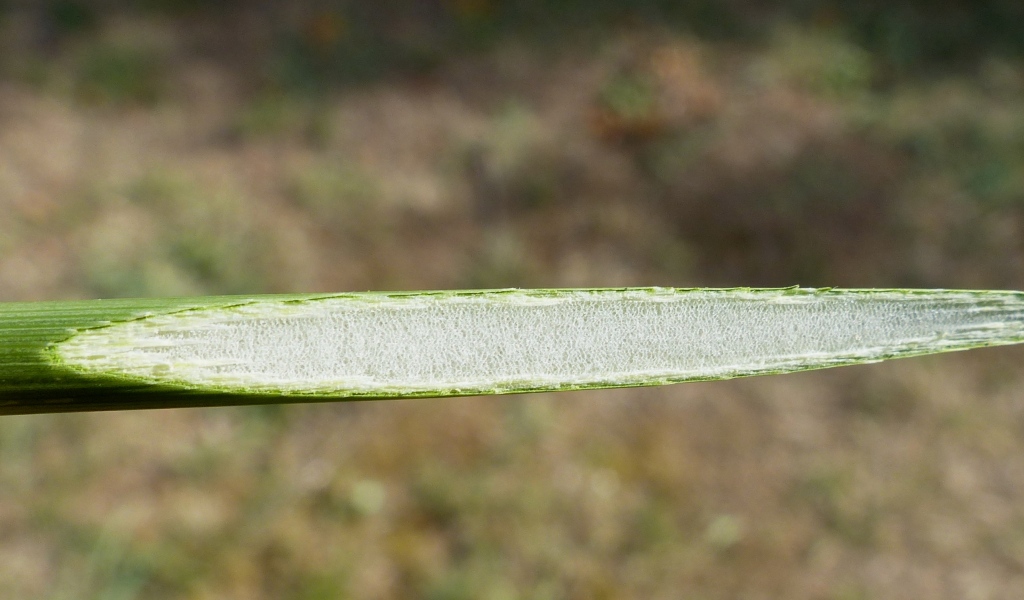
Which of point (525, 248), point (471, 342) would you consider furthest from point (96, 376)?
point (525, 248)

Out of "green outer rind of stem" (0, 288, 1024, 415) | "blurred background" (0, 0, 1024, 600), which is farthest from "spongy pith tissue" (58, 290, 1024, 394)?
"blurred background" (0, 0, 1024, 600)

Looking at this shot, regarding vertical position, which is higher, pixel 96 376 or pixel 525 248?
pixel 525 248

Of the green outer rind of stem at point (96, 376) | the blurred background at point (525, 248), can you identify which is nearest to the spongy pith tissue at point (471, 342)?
the green outer rind of stem at point (96, 376)

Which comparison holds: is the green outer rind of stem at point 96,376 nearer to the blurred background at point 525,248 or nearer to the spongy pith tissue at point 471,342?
the spongy pith tissue at point 471,342

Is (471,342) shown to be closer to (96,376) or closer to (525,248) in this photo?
(96,376)

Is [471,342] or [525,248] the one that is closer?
[471,342]
